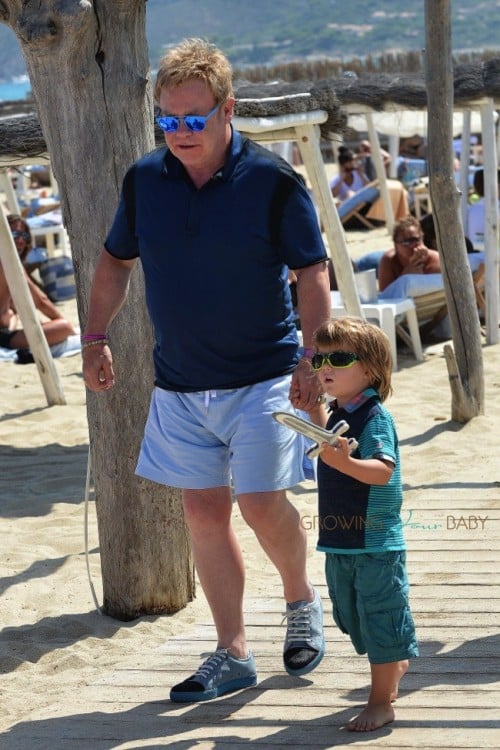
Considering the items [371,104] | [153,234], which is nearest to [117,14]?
[153,234]

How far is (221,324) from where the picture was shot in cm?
324

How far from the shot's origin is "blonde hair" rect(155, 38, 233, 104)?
3141 mm

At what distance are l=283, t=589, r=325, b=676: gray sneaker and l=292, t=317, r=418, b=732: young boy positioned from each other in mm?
392

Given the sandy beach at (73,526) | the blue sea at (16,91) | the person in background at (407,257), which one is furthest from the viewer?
the blue sea at (16,91)

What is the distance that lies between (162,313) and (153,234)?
22 centimetres

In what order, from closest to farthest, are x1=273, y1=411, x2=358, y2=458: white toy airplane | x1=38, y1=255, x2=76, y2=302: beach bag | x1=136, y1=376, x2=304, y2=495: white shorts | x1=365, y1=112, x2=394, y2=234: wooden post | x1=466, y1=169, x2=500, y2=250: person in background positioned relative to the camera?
x1=273, y1=411, x2=358, y2=458: white toy airplane < x1=136, y1=376, x2=304, y2=495: white shorts < x1=466, y1=169, x2=500, y2=250: person in background < x1=38, y1=255, x2=76, y2=302: beach bag < x1=365, y1=112, x2=394, y2=234: wooden post

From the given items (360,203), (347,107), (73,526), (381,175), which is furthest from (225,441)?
(360,203)

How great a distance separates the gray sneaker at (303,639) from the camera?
3436mm

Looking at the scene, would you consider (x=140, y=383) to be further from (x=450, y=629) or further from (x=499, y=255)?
(x=499, y=255)

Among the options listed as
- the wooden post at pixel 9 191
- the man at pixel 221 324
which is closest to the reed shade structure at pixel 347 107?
the wooden post at pixel 9 191

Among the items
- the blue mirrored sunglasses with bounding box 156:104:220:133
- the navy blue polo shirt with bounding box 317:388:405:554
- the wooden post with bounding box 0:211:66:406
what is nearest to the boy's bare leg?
the navy blue polo shirt with bounding box 317:388:405:554

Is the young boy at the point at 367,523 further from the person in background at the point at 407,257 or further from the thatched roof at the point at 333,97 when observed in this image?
the person in background at the point at 407,257

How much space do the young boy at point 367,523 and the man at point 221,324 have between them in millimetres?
159

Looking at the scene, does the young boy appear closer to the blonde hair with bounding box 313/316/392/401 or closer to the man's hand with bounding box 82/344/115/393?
the blonde hair with bounding box 313/316/392/401
